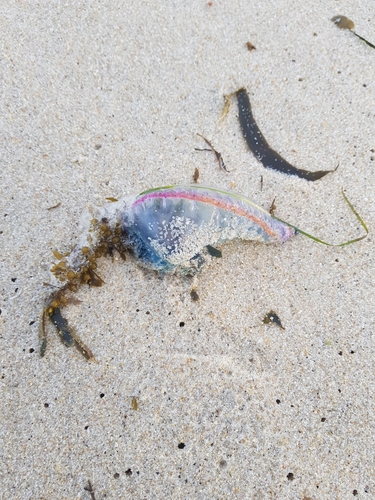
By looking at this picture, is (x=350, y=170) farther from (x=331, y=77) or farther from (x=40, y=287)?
(x=40, y=287)

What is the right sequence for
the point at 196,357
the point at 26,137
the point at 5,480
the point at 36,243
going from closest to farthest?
the point at 5,480
the point at 196,357
the point at 36,243
the point at 26,137

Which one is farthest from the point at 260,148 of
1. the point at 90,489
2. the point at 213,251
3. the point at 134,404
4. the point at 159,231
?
the point at 90,489

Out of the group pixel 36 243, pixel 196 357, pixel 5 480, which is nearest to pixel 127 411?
pixel 196 357

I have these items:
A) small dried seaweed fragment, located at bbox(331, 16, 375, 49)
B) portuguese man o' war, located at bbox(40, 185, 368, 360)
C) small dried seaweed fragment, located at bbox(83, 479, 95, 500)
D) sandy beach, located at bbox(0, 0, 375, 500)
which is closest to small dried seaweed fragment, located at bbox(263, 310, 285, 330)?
sandy beach, located at bbox(0, 0, 375, 500)

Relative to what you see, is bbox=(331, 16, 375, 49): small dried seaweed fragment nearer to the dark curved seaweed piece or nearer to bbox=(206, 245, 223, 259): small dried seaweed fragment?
the dark curved seaweed piece

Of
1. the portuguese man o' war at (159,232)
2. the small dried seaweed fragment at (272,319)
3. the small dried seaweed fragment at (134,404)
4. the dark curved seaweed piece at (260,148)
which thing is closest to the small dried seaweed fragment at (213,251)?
the portuguese man o' war at (159,232)

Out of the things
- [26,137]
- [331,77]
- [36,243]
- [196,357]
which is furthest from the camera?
[331,77]
